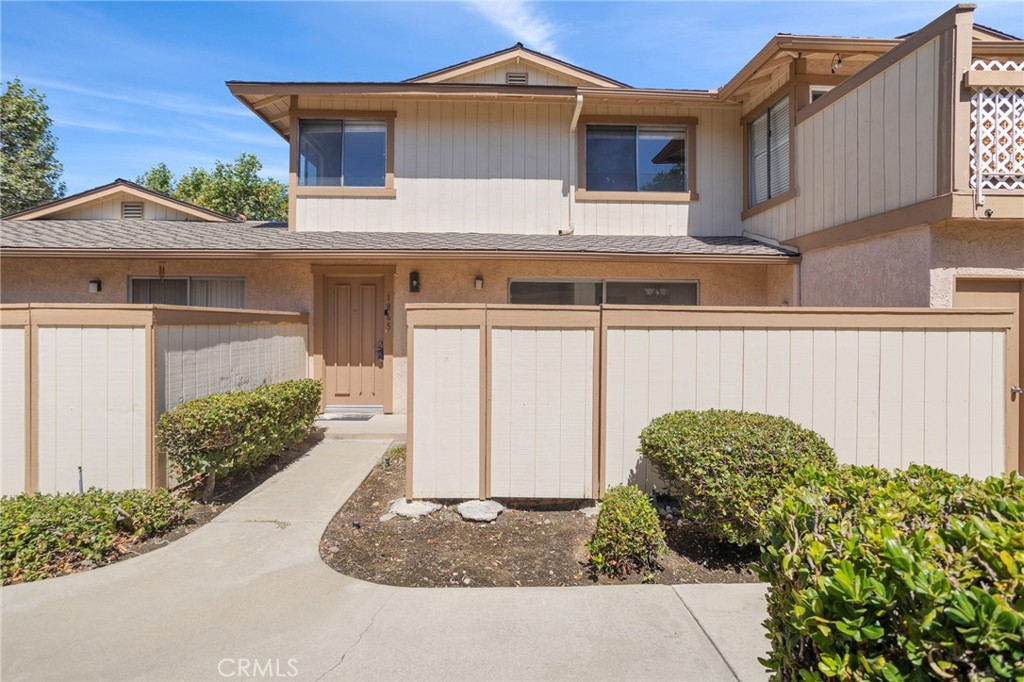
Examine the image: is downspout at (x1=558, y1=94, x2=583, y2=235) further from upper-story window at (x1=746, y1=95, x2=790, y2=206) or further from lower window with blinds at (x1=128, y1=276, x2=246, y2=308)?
lower window with blinds at (x1=128, y1=276, x2=246, y2=308)

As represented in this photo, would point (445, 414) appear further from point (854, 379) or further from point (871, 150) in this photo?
point (871, 150)

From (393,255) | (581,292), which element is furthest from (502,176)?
(393,255)

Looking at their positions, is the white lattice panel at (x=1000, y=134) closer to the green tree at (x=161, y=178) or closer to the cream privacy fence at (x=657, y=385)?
the cream privacy fence at (x=657, y=385)

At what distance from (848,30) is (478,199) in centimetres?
626

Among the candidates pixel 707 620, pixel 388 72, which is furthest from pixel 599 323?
pixel 388 72

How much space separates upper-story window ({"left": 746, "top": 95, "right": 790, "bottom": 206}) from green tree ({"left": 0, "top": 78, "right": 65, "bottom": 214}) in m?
25.6

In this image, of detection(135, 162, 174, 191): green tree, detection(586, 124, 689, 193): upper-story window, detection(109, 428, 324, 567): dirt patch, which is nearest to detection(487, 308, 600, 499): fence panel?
detection(109, 428, 324, 567): dirt patch

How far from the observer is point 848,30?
752cm

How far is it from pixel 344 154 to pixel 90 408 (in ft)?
19.5

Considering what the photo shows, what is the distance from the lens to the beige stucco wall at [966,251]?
17.1 feet

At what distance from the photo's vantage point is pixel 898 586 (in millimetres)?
1498

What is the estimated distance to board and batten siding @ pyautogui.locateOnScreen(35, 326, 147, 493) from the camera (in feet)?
15.2

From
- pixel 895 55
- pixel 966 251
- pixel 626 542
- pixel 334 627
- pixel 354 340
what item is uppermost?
pixel 895 55

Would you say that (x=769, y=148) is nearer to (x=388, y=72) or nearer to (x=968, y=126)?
(x=968, y=126)
